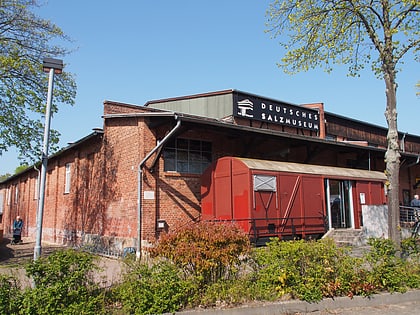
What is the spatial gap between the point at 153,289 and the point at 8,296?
201 cm

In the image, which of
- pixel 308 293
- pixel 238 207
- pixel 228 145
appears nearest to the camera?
pixel 308 293

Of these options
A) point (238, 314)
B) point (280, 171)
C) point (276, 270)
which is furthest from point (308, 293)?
point (280, 171)

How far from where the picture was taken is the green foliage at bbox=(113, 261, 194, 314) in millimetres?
5470

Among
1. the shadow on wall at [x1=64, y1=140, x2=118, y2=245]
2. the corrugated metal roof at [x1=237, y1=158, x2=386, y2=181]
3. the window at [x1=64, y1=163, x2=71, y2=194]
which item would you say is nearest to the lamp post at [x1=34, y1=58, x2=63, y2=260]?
the corrugated metal roof at [x1=237, y1=158, x2=386, y2=181]

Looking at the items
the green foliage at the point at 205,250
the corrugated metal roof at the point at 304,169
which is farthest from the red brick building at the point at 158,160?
the green foliage at the point at 205,250

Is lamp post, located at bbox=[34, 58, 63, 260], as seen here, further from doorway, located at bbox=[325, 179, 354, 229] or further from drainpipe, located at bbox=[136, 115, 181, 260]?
doorway, located at bbox=[325, 179, 354, 229]

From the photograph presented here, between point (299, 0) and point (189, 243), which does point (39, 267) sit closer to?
point (189, 243)

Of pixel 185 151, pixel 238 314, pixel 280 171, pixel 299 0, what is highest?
pixel 299 0

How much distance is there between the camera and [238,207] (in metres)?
13.4

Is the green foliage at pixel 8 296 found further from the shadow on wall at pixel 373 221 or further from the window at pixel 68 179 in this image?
the window at pixel 68 179

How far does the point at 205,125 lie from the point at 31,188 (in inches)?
835

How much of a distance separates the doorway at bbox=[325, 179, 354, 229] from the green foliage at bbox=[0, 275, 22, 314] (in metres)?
12.9

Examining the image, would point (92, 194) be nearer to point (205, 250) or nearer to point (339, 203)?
point (339, 203)

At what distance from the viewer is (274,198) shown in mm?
13633
